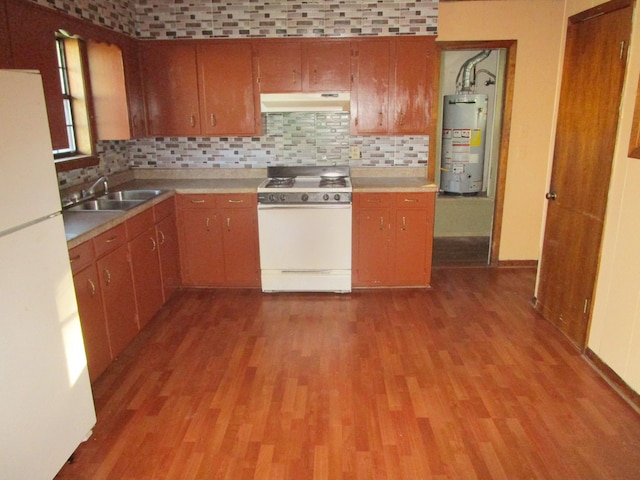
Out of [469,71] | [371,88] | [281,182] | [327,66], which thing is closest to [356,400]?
[281,182]

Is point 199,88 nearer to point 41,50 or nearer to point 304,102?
point 304,102

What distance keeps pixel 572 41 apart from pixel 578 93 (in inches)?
14.0

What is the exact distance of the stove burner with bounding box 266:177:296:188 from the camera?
3877 mm

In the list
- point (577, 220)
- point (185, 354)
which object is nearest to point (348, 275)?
point (185, 354)

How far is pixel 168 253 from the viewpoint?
3.81m

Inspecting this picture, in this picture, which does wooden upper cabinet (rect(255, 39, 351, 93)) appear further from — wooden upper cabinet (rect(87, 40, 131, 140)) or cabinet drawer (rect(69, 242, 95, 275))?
cabinet drawer (rect(69, 242, 95, 275))

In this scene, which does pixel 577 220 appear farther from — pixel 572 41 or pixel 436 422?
pixel 436 422

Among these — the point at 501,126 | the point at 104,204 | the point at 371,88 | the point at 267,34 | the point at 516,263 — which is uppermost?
the point at 267,34

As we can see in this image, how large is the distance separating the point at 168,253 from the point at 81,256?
1.31 meters

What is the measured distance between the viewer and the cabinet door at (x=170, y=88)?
397 cm

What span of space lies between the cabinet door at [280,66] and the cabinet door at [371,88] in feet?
1.65

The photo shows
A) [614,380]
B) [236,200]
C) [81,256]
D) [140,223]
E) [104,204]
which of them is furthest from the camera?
[236,200]

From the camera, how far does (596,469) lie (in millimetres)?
2035

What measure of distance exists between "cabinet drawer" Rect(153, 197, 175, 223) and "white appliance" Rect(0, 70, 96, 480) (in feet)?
5.30
